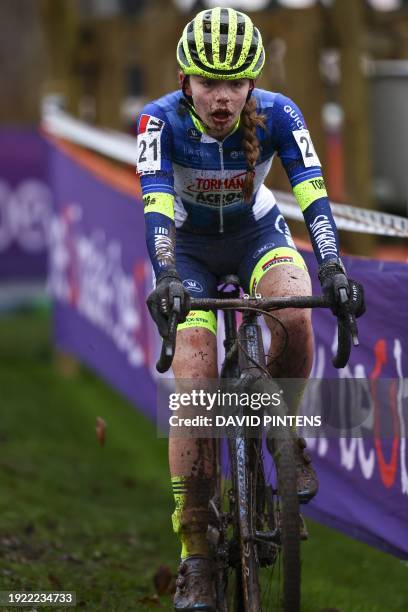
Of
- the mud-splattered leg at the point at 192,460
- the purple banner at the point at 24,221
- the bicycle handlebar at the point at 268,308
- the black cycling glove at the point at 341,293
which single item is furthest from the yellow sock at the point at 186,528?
the purple banner at the point at 24,221

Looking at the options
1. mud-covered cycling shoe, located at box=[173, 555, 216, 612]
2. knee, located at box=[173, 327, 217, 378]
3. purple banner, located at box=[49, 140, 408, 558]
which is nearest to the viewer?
mud-covered cycling shoe, located at box=[173, 555, 216, 612]

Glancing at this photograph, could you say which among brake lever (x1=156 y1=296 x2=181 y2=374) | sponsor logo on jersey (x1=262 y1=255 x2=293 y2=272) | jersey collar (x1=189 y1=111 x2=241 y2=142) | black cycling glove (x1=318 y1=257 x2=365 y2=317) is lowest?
brake lever (x1=156 y1=296 x2=181 y2=374)

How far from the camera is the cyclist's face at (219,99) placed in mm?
5184

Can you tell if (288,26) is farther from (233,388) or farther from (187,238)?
(233,388)

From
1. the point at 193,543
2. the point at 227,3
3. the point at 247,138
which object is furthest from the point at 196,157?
the point at 227,3

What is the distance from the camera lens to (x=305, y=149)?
5.43 m

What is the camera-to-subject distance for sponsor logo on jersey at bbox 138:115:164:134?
544 centimetres

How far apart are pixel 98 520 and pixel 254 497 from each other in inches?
123

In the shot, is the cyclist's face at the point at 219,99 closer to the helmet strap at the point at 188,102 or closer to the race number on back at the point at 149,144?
the helmet strap at the point at 188,102

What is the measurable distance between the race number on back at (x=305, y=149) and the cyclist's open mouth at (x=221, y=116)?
0.37 metres

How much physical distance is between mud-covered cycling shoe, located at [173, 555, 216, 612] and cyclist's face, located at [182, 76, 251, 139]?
1746 mm

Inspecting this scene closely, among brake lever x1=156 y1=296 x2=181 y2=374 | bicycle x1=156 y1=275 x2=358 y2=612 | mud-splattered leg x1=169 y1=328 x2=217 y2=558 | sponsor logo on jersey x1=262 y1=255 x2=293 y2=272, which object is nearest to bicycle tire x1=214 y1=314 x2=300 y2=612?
bicycle x1=156 y1=275 x2=358 y2=612

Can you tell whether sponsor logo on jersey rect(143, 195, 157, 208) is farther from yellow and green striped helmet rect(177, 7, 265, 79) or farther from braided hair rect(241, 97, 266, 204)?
yellow and green striped helmet rect(177, 7, 265, 79)

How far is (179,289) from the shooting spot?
4.84 m
